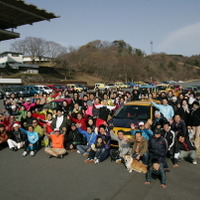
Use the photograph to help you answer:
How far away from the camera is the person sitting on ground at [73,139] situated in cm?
755

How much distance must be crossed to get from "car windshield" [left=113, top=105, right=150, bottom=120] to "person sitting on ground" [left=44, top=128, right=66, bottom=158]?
243 cm

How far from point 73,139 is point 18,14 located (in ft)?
90.8

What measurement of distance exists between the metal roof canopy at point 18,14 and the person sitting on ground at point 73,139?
24.2m

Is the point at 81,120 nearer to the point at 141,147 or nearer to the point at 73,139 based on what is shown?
the point at 73,139

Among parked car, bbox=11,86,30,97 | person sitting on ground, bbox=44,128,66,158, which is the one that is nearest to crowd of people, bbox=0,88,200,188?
person sitting on ground, bbox=44,128,66,158

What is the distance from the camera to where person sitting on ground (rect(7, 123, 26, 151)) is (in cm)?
774

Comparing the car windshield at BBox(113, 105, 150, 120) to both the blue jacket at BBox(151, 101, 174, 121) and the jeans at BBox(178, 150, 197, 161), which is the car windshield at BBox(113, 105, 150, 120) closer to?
the blue jacket at BBox(151, 101, 174, 121)

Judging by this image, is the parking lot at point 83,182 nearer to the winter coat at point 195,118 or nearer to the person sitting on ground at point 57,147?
the person sitting on ground at point 57,147

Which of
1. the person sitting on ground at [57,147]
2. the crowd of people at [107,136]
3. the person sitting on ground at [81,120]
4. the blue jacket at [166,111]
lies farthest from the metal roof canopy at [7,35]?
the blue jacket at [166,111]

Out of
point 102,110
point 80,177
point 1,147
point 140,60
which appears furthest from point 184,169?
point 140,60

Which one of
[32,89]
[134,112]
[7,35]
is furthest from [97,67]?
[134,112]

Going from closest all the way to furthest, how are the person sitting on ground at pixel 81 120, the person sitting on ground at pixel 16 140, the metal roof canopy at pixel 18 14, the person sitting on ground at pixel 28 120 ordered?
the person sitting on ground at pixel 16 140, the person sitting on ground at pixel 81 120, the person sitting on ground at pixel 28 120, the metal roof canopy at pixel 18 14

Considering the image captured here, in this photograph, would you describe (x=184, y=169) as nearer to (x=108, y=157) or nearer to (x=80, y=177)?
(x=108, y=157)

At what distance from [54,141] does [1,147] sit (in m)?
2.41
